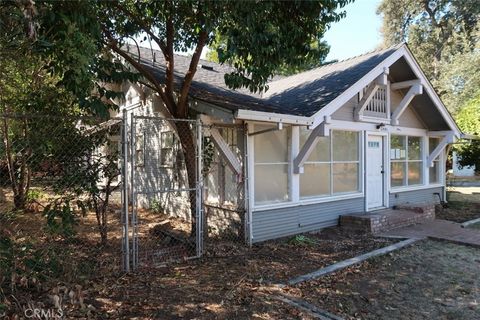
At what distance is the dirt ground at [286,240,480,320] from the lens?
446cm

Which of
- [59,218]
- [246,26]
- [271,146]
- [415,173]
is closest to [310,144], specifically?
[271,146]

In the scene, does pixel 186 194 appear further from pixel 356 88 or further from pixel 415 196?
pixel 415 196

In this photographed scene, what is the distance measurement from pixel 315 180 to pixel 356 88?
7.72 feet

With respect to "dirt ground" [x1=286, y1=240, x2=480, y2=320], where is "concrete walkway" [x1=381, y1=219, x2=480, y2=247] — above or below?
above

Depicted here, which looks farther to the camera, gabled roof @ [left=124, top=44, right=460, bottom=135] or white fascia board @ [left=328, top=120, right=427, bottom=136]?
white fascia board @ [left=328, top=120, right=427, bottom=136]

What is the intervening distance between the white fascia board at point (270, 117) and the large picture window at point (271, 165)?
0.73 meters

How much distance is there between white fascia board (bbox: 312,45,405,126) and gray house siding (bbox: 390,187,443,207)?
147 inches

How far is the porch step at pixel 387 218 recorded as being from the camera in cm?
869

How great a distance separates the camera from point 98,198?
6.68m

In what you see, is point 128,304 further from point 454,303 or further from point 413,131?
point 413,131

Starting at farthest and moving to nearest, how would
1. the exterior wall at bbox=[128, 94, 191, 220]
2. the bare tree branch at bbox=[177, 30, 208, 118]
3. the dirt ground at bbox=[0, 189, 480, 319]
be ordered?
→ the exterior wall at bbox=[128, 94, 191, 220] < the bare tree branch at bbox=[177, 30, 208, 118] < the dirt ground at bbox=[0, 189, 480, 319]

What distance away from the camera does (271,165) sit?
26.4 feet

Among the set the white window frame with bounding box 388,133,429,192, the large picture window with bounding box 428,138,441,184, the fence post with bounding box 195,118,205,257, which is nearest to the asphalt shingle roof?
the fence post with bounding box 195,118,205,257

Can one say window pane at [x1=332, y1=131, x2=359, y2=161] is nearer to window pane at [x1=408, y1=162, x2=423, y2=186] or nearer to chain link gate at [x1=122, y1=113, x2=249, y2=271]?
chain link gate at [x1=122, y1=113, x2=249, y2=271]
